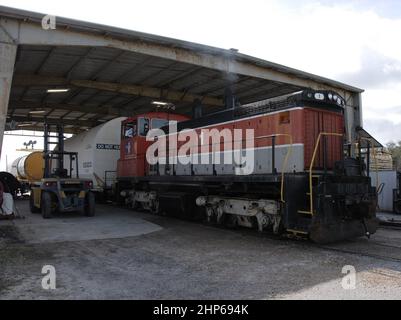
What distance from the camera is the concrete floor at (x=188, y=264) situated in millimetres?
5277

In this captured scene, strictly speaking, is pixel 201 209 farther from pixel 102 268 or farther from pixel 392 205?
pixel 392 205

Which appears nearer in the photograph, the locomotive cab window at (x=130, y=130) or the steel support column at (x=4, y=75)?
the steel support column at (x=4, y=75)

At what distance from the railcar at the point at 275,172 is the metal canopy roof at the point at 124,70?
9.02 ft

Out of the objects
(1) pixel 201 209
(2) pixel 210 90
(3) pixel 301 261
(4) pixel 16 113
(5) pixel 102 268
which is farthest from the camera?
(4) pixel 16 113

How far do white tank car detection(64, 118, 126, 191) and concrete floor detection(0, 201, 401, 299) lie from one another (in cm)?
757

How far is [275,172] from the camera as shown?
898cm

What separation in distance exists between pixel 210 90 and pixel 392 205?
29.5 feet

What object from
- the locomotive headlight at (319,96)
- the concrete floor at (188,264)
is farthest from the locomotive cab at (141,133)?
the locomotive headlight at (319,96)

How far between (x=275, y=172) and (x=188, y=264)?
316 centimetres

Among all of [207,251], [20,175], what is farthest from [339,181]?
[20,175]

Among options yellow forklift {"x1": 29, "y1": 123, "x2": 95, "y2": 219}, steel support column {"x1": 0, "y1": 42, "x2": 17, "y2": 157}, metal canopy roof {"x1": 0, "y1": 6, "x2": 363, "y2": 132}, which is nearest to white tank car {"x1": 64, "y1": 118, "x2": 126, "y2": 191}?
metal canopy roof {"x1": 0, "y1": 6, "x2": 363, "y2": 132}

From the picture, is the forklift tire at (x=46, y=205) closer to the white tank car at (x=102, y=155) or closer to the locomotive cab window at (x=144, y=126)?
the locomotive cab window at (x=144, y=126)

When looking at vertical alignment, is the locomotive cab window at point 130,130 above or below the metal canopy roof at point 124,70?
below
